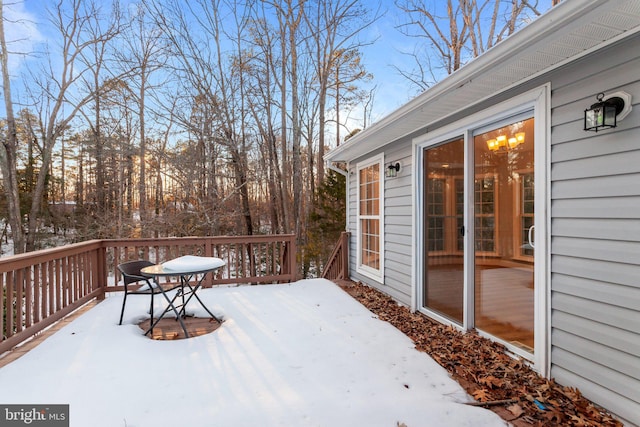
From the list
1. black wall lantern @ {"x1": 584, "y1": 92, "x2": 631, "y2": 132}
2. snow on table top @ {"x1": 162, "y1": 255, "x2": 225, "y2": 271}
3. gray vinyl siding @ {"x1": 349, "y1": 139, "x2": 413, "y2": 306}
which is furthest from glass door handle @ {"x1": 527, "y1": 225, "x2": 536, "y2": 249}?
snow on table top @ {"x1": 162, "y1": 255, "x2": 225, "y2": 271}

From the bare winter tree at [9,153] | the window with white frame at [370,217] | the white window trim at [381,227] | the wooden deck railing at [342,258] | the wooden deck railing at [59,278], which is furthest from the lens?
the bare winter tree at [9,153]

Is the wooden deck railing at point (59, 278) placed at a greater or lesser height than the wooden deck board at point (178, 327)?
greater

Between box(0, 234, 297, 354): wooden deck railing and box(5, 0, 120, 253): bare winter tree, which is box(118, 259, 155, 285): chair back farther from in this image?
box(5, 0, 120, 253): bare winter tree

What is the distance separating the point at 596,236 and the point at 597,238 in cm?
1

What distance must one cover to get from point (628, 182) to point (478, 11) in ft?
27.5

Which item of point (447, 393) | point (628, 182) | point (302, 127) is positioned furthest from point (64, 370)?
point (302, 127)

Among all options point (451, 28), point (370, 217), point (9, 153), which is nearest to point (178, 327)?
point (370, 217)

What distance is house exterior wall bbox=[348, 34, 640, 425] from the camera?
183 cm

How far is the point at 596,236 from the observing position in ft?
6.64

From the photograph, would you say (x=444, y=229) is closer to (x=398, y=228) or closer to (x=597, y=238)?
(x=398, y=228)

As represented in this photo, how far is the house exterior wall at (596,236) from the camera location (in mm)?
1835

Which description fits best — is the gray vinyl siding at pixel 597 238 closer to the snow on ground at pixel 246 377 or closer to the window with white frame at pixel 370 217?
the snow on ground at pixel 246 377

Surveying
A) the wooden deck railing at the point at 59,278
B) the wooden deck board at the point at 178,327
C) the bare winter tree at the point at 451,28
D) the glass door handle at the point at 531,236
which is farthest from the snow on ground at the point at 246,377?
the bare winter tree at the point at 451,28

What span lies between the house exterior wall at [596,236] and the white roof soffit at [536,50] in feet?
0.40
